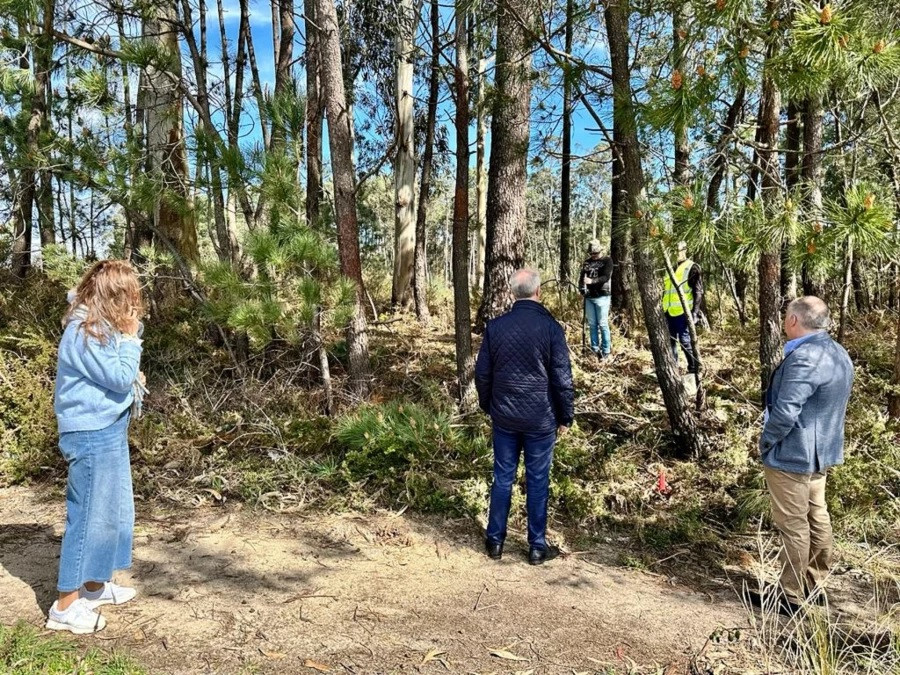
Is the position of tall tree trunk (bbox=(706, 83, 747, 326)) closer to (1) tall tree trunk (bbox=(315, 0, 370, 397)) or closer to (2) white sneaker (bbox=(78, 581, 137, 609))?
(1) tall tree trunk (bbox=(315, 0, 370, 397))

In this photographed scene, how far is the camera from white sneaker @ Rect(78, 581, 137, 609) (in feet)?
10.7

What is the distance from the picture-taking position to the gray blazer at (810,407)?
3.38 m

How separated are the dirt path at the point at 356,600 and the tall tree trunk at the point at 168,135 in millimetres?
2969

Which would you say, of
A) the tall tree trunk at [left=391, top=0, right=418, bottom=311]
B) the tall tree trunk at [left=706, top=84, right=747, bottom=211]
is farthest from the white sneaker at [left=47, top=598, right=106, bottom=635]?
the tall tree trunk at [left=391, top=0, right=418, bottom=311]

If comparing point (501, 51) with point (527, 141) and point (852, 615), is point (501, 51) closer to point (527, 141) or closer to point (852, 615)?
point (527, 141)

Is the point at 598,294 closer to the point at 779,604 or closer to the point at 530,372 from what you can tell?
the point at 530,372

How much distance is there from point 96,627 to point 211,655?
25.7 inches

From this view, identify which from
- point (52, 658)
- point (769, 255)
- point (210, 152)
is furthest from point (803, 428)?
point (210, 152)

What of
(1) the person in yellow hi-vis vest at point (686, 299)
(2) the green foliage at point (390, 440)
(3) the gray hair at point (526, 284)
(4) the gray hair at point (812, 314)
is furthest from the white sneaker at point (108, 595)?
(1) the person in yellow hi-vis vest at point (686, 299)

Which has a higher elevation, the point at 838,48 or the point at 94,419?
the point at 838,48

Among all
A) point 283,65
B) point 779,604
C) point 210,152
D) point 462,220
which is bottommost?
point 779,604

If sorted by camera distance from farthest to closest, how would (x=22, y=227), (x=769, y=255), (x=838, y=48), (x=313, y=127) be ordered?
(x=22, y=227), (x=313, y=127), (x=769, y=255), (x=838, y=48)

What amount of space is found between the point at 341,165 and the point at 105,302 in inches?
132

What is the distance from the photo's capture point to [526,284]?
13.5 feet
